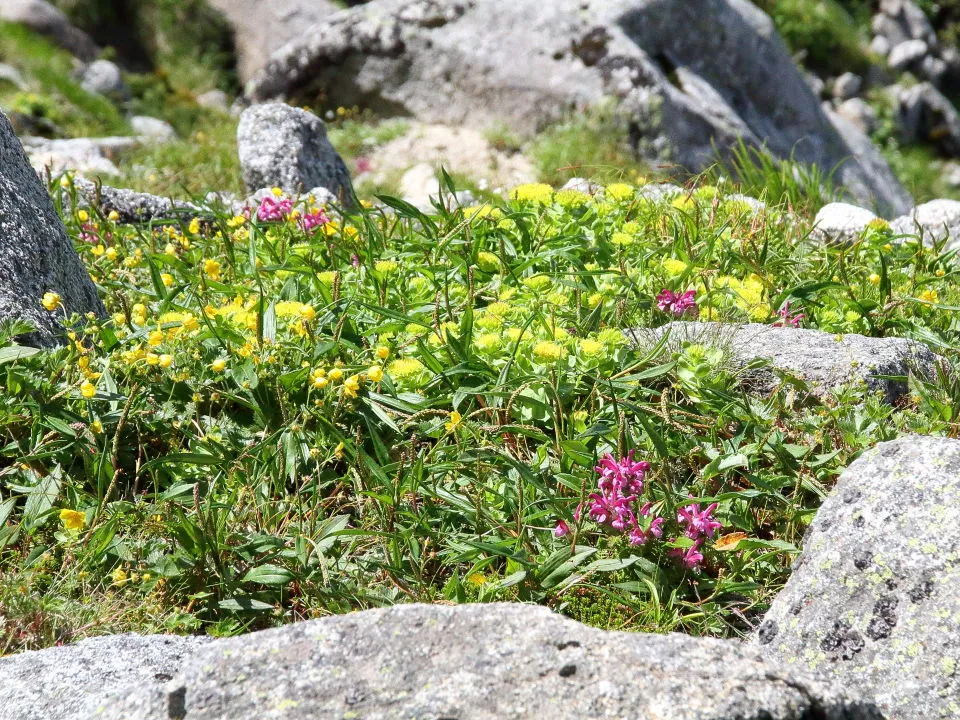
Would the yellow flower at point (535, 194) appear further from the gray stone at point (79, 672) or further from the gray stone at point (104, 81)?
the gray stone at point (104, 81)

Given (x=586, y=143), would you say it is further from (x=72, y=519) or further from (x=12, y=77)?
(x=72, y=519)

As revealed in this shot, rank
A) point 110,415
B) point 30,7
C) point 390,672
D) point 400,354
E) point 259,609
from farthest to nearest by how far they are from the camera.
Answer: point 30,7
point 400,354
point 110,415
point 259,609
point 390,672

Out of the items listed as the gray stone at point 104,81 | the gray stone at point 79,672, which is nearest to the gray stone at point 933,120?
the gray stone at point 104,81

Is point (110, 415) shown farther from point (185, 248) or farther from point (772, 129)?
point (772, 129)

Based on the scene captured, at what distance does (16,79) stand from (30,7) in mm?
2201

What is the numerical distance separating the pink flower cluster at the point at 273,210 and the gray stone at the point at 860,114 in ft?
46.3

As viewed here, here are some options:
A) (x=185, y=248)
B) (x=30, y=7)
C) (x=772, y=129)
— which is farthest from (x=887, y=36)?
(x=185, y=248)

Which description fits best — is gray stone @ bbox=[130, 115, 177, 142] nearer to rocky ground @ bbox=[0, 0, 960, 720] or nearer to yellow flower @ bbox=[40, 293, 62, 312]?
rocky ground @ bbox=[0, 0, 960, 720]

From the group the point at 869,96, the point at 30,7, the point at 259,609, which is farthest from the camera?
the point at 869,96

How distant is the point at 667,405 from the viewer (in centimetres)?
321

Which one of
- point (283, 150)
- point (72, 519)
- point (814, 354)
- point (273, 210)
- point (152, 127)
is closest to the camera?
point (72, 519)

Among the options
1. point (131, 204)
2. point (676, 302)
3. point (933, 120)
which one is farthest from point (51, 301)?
point (933, 120)

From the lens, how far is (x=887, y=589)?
233cm

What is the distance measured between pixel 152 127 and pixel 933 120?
46.3 ft
